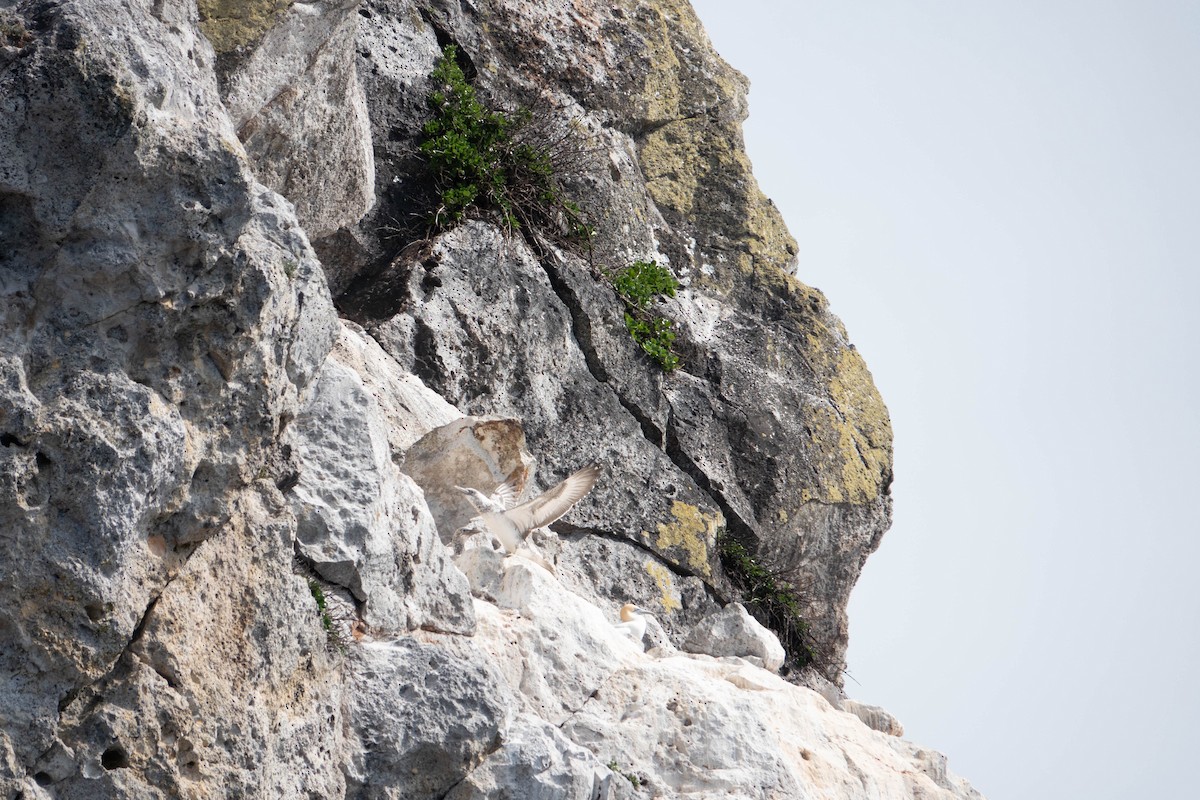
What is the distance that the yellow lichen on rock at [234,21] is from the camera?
588 cm

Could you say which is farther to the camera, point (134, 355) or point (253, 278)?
point (253, 278)

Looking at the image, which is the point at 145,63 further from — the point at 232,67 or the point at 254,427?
the point at 232,67

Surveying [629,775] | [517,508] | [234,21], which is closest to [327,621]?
[629,775]

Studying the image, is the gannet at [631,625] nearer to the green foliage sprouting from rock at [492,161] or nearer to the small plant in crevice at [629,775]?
the small plant in crevice at [629,775]

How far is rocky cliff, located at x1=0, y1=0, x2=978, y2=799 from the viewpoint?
3.38 metres

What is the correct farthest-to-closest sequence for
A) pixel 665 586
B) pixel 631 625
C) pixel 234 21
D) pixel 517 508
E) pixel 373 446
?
pixel 665 586, pixel 631 625, pixel 517 508, pixel 234 21, pixel 373 446

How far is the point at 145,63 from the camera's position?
358 centimetres

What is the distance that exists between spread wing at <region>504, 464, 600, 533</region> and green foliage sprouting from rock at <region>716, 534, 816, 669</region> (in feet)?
9.36

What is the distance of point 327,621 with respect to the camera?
4277 millimetres

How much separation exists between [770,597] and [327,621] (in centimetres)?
583

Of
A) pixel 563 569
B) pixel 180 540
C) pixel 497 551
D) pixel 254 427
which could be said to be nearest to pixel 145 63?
pixel 254 427

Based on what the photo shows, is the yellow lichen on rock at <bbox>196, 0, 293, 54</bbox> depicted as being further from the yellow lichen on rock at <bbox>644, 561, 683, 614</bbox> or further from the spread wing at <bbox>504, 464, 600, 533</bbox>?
the yellow lichen on rock at <bbox>644, 561, 683, 614</bbox>

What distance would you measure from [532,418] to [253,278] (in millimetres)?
4803

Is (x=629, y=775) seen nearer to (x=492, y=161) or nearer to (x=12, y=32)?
(x=12, y=32)
